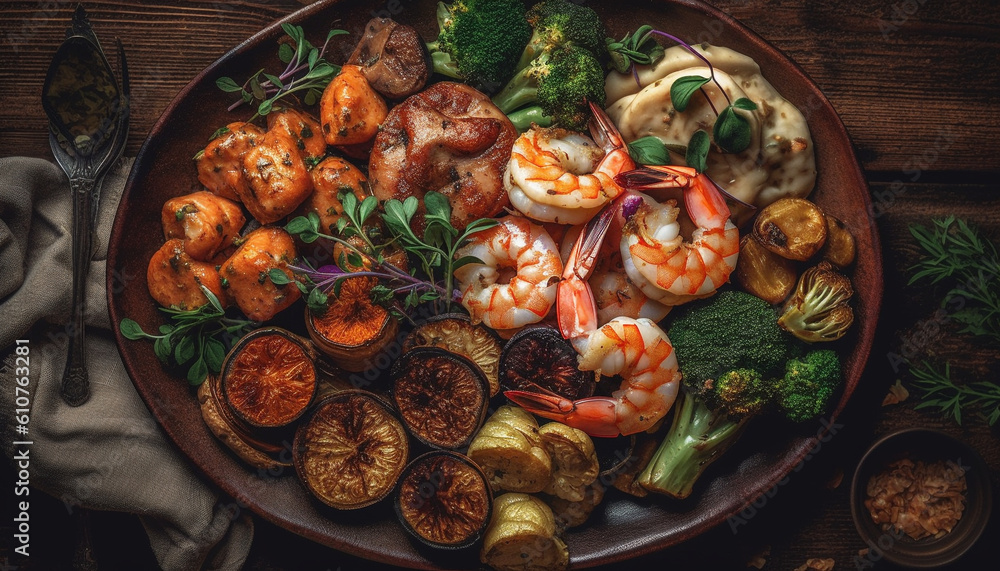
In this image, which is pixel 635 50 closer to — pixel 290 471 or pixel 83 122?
pixel 290 471

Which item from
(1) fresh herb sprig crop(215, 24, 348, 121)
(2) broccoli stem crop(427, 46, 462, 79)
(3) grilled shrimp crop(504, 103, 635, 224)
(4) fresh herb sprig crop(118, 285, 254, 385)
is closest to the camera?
(3) grilled shrimp crop(504, 103, 635, 224)

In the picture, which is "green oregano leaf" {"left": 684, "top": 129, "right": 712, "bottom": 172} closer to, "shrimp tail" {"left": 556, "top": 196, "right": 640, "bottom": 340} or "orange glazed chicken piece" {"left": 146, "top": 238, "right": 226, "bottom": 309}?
A: "shrimp tail" {"left": 556, "top": 196, "right": 640, "bottom": 340}

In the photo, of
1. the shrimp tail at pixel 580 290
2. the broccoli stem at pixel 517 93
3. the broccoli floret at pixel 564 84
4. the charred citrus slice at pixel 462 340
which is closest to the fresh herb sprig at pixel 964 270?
the shrimp tail at pixel 580 290

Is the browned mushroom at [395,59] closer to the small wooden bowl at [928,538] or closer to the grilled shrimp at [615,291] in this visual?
the grilled shrimp at [615,291]

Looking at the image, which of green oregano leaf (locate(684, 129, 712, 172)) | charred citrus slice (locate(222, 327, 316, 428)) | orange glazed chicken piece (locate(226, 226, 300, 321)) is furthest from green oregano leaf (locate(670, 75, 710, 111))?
charred citrus slice (locate(222, 327, 316, 428))

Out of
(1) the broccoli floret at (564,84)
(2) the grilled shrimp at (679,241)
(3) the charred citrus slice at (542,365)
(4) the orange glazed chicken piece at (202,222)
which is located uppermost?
(4) the orange glazed chicken piece at (202,222)

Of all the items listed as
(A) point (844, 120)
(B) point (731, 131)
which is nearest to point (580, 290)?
(B) point (731, 131)
